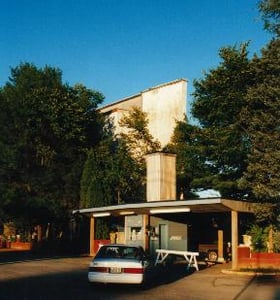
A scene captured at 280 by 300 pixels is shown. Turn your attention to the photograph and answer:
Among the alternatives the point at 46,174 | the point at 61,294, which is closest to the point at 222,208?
the point at 61,294

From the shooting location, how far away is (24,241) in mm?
49438

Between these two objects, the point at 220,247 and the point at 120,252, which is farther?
the point at 220,247

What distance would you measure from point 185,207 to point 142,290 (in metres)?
9.63

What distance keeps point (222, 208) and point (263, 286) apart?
21.6 feet

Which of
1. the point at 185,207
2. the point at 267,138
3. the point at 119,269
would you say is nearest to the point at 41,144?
the point at 185,207

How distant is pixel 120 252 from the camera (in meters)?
16.8

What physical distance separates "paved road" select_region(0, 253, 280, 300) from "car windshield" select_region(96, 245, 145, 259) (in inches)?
40.6

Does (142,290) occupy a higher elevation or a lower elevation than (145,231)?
lower

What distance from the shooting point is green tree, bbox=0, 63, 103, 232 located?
4238cm

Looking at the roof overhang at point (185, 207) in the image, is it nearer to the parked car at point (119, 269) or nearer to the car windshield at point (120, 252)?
the car windshield at point (120, 252)

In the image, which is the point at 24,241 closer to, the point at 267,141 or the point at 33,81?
the point at 33,81

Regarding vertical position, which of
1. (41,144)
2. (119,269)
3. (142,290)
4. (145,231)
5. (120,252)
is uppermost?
(41,144)

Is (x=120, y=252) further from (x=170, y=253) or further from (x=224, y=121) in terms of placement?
(x=224, y=121)

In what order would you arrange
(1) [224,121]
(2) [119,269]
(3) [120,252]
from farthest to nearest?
(1) [224,121] < (3) [120,252] < (2) [119,269]
